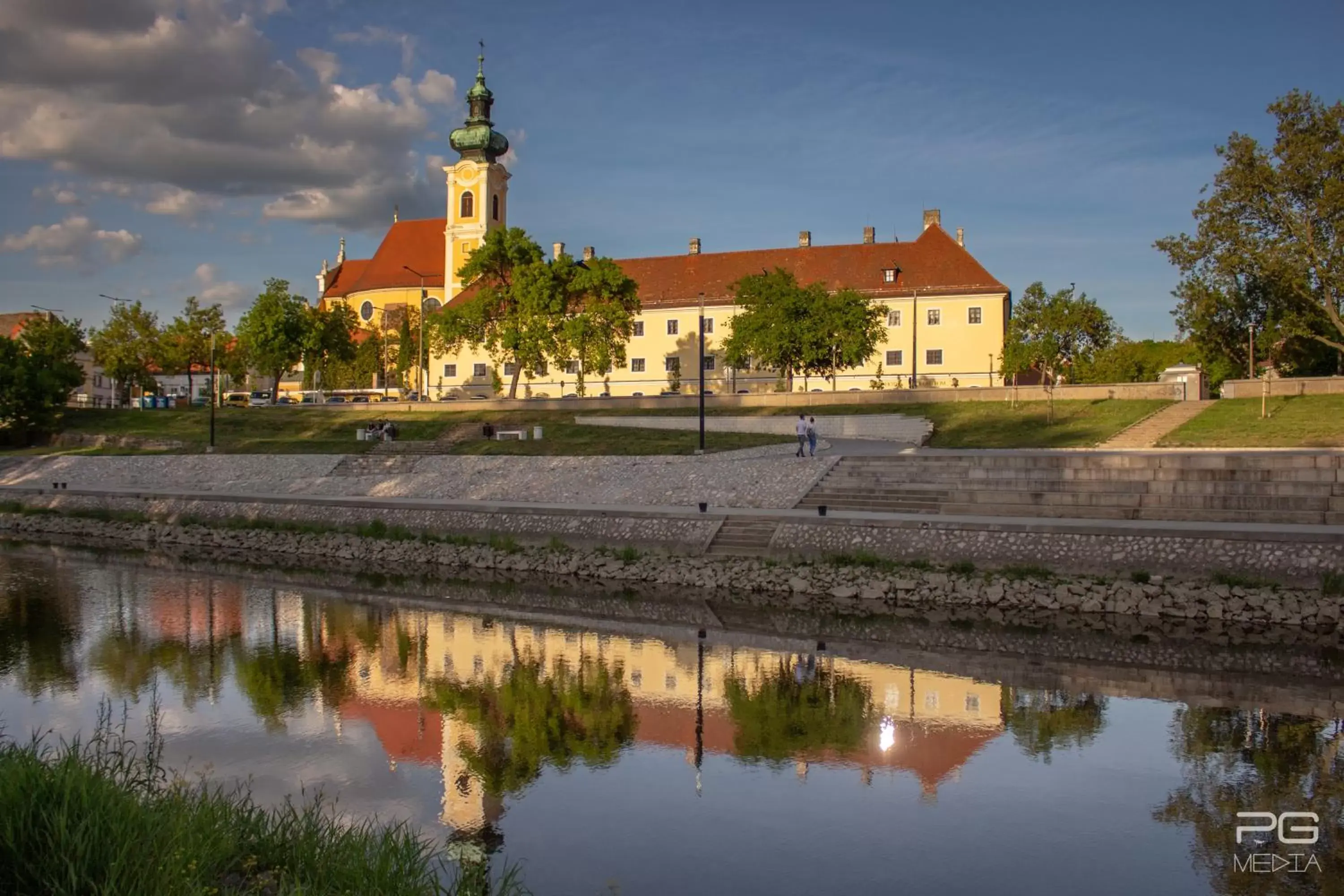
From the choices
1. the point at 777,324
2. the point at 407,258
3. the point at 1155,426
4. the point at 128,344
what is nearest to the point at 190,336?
the point at 128,344

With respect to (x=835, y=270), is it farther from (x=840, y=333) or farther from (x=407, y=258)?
(x=407, y=258)

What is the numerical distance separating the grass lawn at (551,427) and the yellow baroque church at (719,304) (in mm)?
7628

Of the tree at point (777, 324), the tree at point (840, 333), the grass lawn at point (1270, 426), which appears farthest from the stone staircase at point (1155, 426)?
the tree at point (777, 324)

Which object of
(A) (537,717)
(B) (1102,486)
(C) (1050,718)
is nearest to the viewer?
(C) (1050,718)

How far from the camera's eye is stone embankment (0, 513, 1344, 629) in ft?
65.0

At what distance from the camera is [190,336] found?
70812mm

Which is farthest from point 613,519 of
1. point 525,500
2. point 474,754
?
point 474,754

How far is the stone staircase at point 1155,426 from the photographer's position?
35.4m

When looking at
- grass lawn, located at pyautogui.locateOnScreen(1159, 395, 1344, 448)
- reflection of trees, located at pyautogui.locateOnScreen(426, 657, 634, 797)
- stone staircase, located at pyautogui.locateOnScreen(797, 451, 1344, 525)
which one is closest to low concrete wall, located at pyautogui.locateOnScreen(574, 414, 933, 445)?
grass lawn, located at pyautogui.locateOnScreen(1159, 395, 1344, 448)

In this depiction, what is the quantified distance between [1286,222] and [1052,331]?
15.1 meters

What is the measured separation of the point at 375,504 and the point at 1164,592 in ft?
72.8

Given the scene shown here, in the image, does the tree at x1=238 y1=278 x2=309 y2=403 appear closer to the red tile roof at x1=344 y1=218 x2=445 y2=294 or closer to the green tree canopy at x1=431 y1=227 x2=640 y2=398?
the green tree canopy at x1=431 y1=227 x2=640 y2=398

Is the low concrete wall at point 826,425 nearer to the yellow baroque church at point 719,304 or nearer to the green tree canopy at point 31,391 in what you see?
the yellow baroque church at point 719,304

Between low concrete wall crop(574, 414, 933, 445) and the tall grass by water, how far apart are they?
32904 mm
